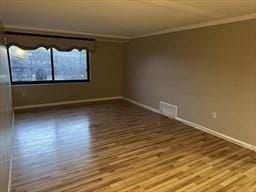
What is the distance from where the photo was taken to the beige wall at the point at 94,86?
5.58 m

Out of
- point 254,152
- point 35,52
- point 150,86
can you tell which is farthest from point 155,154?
point 35,52

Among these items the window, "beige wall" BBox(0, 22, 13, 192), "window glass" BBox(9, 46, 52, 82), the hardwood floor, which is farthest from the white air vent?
"beige wall" BBox(0, 22, 13, 192)

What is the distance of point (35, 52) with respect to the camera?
5613 mm

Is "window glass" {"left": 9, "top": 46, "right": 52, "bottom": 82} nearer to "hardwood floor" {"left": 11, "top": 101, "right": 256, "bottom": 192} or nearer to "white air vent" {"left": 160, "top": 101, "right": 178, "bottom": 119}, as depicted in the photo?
"hardwood floor" {"left": 11, "top": 101, "right": 256, "bottom": 192}

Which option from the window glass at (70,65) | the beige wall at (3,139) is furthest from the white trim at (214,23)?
the beige wall at (3,139)

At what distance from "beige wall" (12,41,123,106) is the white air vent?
2.17 m

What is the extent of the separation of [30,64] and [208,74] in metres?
4.55

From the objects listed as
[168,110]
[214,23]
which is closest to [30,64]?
[168,110]

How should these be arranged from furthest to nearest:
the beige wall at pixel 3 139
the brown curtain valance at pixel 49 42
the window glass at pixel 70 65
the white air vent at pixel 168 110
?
the window glass at pixel 70 65 < the brown curtain valance at pixel 49 42 < the white air vent at pixel 168 110 < the beige wall at pixel 3 139

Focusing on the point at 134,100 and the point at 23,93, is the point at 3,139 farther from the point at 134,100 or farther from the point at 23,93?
the point at 134,100

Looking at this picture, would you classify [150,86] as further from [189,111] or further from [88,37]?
[88,37]

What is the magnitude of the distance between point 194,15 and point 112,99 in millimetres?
4181

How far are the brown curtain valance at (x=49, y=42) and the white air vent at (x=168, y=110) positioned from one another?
8.90 feet

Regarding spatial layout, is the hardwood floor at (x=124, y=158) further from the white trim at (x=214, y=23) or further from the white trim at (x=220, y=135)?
the white trim at (x=214, y=23)
